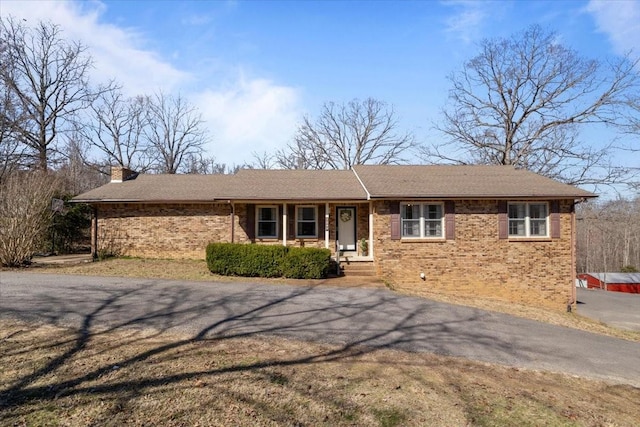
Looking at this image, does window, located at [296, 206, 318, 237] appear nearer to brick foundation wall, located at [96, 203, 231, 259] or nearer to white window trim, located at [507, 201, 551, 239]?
brick foundation wall, located at [96, 203, 231, 259]

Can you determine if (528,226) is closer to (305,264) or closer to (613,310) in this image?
(613,310)

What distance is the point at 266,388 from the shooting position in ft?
13.1

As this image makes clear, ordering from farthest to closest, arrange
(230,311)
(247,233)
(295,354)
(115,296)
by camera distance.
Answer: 1. (247,233)
2. (115,296)
3. (230,311)
4. (295,354)

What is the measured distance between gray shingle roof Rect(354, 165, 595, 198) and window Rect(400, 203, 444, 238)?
562mm

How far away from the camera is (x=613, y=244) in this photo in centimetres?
4538

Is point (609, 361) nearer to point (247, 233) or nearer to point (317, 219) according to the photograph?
point (317, 219)

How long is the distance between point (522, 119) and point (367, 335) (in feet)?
88.6

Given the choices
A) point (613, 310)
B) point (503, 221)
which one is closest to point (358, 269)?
point (503, 221)

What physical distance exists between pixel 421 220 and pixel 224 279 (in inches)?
268

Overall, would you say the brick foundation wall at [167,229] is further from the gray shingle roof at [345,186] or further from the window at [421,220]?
the window at [421,220]

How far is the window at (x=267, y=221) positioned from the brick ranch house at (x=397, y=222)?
0.13 feet

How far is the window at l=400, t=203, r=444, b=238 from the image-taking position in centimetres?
1315

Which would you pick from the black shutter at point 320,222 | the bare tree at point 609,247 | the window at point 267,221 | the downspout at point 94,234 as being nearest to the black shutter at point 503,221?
the black shutter at point 320,222

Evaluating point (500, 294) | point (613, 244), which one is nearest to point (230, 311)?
point (500, 294)
